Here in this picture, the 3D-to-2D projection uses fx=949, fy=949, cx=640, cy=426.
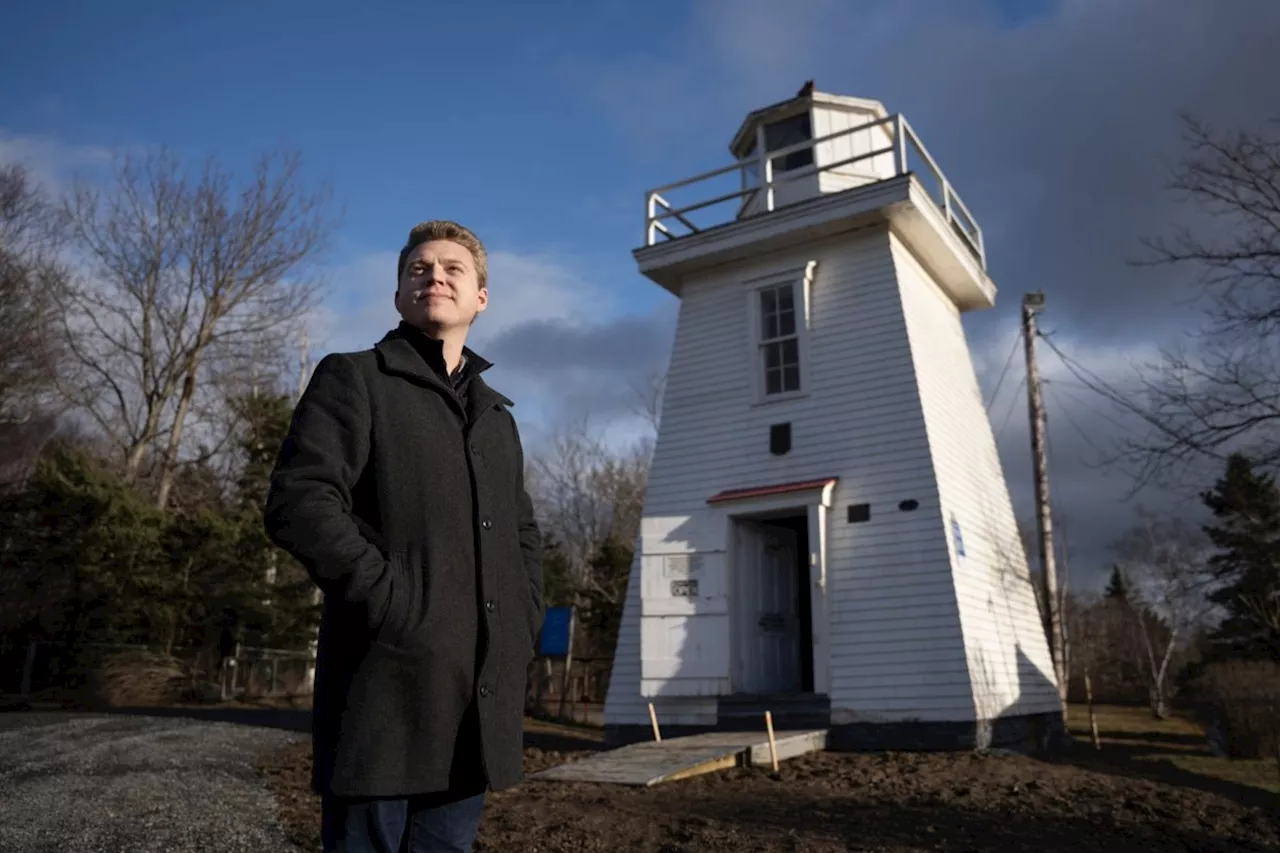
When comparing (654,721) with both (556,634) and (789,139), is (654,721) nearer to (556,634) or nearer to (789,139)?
(556,634)

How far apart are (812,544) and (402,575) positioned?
10.1 meters

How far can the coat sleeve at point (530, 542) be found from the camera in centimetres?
261

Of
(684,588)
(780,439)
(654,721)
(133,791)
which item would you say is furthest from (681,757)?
(780,439)

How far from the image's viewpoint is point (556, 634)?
18812 millimetres

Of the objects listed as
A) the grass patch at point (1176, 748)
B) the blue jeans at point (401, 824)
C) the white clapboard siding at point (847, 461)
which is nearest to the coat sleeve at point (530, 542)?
the blue jeans at point (401, 824)

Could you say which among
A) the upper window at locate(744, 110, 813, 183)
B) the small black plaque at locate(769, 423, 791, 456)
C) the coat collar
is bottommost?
the coat collar

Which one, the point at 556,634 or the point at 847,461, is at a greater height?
the point at 847,461

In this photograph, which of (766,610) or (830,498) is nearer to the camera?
(830,498)

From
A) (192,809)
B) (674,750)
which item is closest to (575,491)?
(674,750)

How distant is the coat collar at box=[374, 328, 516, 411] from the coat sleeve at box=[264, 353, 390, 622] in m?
0.13

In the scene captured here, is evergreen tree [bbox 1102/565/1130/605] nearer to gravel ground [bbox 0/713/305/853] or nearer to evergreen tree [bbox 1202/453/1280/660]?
evergreen tree [bbox 1202/453/1280/660]

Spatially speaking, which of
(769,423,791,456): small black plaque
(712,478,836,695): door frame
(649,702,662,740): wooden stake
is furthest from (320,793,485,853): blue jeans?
(769,423,791,456): small black plaque

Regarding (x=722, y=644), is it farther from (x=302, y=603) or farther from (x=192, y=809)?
(x=302, y=603)

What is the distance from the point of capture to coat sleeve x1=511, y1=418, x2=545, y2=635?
2611 mm
